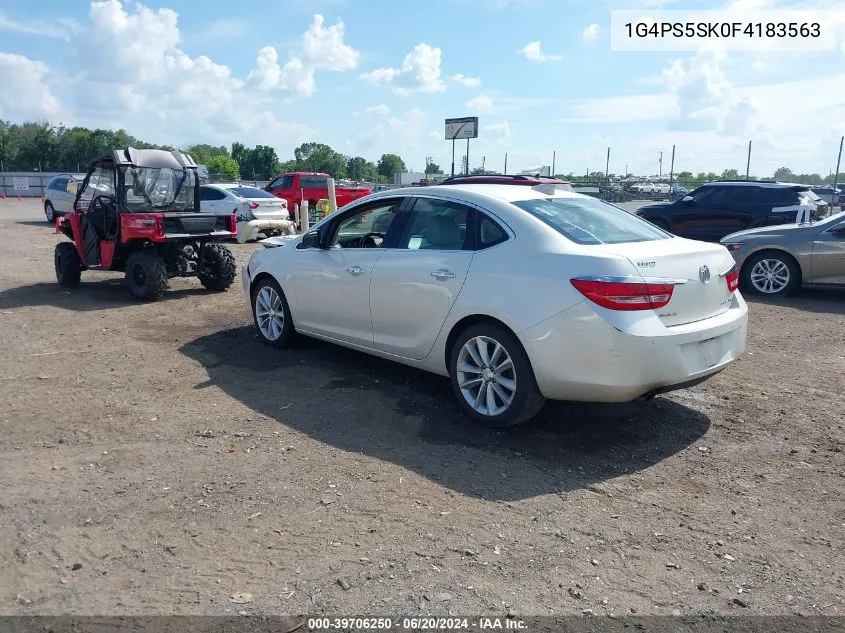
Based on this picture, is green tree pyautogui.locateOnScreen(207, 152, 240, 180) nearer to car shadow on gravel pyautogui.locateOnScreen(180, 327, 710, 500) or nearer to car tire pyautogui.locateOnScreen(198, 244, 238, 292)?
car tire pyautogui.locateOnScreen(198, 244, 238, 292)

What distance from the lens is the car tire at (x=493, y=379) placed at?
185 inches

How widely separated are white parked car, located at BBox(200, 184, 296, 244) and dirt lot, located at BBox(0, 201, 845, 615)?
10799 mm

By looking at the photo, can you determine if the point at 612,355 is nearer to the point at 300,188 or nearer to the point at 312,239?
the point at 312,239

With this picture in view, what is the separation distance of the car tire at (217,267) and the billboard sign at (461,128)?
71.4 feet

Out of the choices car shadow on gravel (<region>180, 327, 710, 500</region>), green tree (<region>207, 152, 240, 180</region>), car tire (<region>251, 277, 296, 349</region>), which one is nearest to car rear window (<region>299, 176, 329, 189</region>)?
car tire (<region>251, 277, 296, 349</region>)

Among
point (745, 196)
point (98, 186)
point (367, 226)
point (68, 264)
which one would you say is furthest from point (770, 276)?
point (68, 264)

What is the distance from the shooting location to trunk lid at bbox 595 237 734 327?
4473mm

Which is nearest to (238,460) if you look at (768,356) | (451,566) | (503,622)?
(451,566)

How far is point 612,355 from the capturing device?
170 inches

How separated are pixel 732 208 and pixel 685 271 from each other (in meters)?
11.8

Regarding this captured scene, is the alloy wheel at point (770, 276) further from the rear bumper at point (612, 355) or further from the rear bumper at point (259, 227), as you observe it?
the rear bumper at point (259, 227)

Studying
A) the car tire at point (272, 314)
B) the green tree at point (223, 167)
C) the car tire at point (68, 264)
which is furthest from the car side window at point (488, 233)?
the green tree at point (223, 167)

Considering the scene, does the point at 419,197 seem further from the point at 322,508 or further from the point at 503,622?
the point at 503,622

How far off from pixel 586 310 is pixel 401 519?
171 cm
